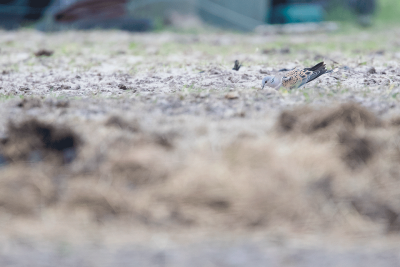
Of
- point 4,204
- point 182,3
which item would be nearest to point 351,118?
point 4,204

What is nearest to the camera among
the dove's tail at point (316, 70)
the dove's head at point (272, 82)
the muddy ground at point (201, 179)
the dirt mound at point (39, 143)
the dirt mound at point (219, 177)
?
the muddy ground at point (201, 179)

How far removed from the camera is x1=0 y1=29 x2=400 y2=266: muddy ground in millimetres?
2189

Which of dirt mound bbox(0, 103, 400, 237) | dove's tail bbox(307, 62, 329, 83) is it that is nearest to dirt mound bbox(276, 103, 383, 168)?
dirt mound bbox(0, 103, 400, 237)

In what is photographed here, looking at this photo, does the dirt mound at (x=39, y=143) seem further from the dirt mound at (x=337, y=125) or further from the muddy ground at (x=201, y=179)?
the dirt mound at (x=337, y=125)

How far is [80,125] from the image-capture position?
3.32 meters

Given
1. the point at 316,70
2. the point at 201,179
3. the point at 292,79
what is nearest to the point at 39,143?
the point at 201,179

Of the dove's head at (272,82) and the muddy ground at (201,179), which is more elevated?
the dove's head at (272,82)

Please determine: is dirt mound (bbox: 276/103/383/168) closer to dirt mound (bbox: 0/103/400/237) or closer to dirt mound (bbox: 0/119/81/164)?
dirt mound (bbox: 0/103/400/237)

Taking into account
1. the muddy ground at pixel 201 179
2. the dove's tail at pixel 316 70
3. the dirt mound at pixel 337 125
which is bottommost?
the muddy ground at pixel 201 179

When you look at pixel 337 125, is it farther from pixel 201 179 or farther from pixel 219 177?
pixel 201 179

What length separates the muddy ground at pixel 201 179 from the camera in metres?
2.19

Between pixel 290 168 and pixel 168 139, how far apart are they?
890 millimetres

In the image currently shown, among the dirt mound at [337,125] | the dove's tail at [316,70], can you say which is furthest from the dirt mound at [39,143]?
the dove's tail at [316,70]

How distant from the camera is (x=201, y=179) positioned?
8.48 ft
